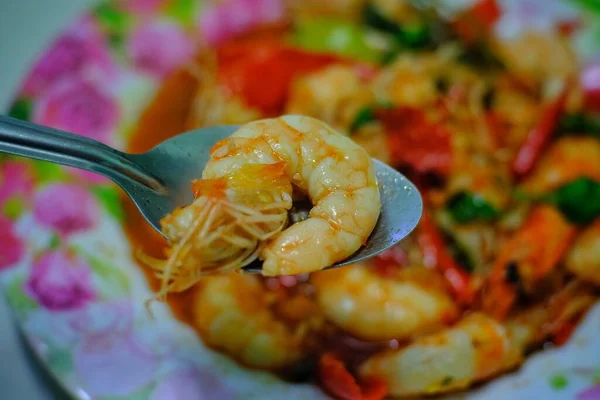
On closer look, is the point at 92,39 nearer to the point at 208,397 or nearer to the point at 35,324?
the point at 35,324

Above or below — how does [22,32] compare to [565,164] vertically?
above

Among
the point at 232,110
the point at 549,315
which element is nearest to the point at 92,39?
the point at 232,110

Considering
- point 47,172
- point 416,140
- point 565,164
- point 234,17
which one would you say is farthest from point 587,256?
point 47,172

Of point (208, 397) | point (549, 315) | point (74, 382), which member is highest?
point (74, 382)

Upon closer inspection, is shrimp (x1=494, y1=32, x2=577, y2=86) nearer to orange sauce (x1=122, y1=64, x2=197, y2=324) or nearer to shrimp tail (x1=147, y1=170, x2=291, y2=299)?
orange sauce (x1=122, y1=64, x2=197, y2=324)

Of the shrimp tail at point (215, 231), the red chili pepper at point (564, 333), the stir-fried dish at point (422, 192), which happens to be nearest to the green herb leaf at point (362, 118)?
the stir-fried dish at point (422, 192)

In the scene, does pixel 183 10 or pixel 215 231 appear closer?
pixel 215 231

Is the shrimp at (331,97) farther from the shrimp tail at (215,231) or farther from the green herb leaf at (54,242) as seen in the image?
the shrimp tail at (215,231)

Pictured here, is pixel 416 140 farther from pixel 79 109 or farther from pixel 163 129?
pixel 79 109
